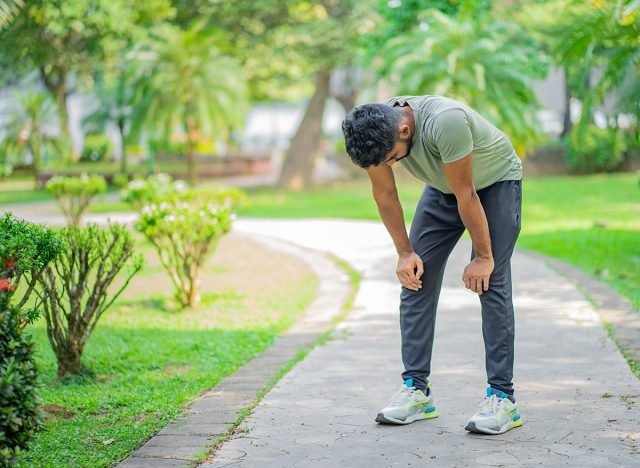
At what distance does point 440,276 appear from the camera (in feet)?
13.8

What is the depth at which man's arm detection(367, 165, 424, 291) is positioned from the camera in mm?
4074

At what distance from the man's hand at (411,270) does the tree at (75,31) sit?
34.9ft

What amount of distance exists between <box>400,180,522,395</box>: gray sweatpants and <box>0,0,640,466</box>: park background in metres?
1.31

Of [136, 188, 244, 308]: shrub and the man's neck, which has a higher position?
the man's neck

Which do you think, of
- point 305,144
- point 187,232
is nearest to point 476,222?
point 187,232

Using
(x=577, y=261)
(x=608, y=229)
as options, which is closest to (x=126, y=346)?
(x=577, y=261)

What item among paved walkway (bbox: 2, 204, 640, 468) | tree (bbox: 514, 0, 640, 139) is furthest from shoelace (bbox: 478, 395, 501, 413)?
→ tree (bbox: 514, 0, 640, 139)

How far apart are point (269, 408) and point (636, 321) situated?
3.03 m

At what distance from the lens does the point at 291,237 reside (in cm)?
1338

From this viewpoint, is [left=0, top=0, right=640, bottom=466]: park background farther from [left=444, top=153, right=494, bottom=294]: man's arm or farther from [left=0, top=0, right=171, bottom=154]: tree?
[left=444, top=153, right=494, bottom=294]: man's arm

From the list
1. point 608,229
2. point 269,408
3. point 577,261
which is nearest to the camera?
point 269,408

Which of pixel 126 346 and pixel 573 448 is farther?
pixel 126 346

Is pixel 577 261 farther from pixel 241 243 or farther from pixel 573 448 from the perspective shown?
pixel 573 448

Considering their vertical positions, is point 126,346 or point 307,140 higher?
point 307,140
